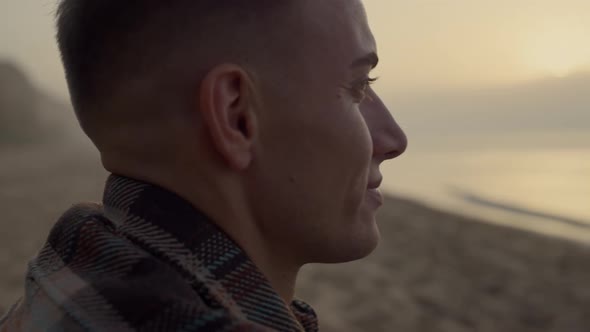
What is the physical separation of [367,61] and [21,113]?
25049 millimetres

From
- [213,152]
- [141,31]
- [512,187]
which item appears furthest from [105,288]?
[512,187]

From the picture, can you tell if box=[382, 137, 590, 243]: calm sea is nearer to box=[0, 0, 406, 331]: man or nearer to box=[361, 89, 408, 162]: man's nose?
box=[361, 89, 408, 162]: man's nose

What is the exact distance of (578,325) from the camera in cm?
456

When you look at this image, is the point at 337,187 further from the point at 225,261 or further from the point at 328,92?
the point at 225,261

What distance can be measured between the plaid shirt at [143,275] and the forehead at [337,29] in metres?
0.42

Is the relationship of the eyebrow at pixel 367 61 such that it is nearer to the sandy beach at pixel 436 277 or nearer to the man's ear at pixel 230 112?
→ the man's ear at pixel 230 112

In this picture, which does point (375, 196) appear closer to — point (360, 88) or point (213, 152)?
point (360, 88)

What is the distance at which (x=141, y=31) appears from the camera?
1.11 meters

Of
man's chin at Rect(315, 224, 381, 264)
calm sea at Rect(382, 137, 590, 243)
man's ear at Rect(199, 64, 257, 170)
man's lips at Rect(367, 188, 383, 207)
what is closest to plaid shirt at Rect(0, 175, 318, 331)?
man's ear at Rect(199, 64, 257, 170)

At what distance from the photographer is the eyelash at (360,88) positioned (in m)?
1.25

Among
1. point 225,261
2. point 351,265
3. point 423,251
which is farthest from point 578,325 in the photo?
point 225,261

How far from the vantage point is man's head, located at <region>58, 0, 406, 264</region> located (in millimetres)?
1099

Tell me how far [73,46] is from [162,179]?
0.34 metres

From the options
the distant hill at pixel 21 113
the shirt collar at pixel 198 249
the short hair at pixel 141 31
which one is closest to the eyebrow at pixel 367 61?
the short hair at pixel 141 31
